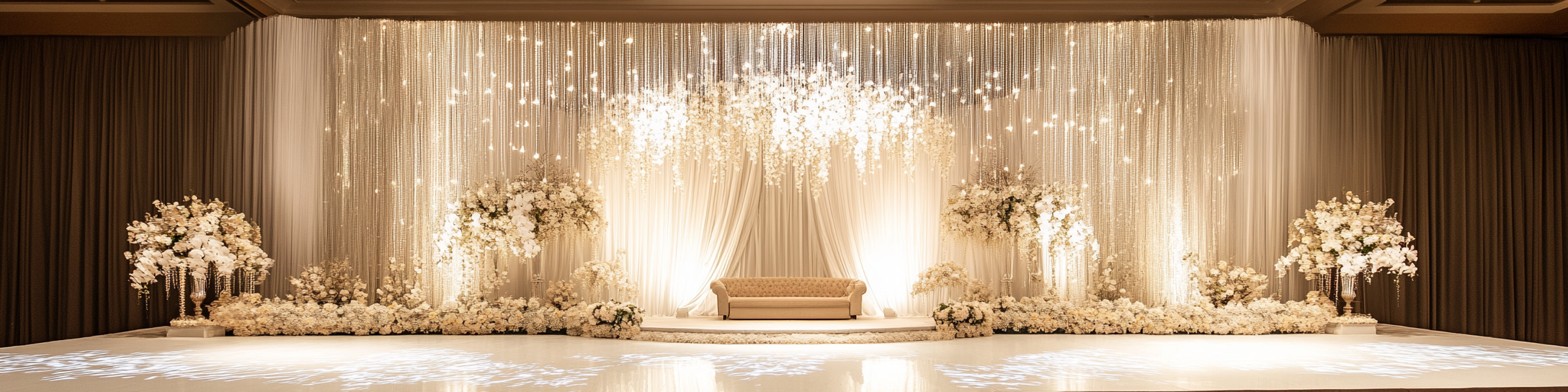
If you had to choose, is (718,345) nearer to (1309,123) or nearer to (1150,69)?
(1150,69)

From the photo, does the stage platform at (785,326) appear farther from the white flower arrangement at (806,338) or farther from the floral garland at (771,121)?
the floral garland at (771,121)

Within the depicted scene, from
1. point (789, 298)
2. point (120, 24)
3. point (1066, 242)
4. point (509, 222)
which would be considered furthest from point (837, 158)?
point (120, 24)

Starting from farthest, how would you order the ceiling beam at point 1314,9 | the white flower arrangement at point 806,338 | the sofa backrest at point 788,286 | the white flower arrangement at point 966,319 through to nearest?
the sofa backrest at point 788,286, the ceiling beam at point 1314,9, the white flower arrangement at point 966,319, the white flower arrangement at point 806,338

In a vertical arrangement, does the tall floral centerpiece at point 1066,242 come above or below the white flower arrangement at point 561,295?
above

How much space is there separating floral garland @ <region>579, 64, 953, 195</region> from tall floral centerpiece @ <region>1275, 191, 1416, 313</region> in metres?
3.57

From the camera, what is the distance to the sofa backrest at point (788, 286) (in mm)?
10180

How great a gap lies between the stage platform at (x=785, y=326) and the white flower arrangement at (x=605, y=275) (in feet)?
1.45

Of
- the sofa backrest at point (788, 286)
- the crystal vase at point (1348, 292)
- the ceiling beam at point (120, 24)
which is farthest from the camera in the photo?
the sofa backrest at point (788, 286)

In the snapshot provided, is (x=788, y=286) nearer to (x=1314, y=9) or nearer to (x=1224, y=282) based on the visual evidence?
(x=1224, y=282)

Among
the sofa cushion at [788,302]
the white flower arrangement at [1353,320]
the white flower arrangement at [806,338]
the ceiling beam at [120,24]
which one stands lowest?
the white flower arrangement at [806,338]

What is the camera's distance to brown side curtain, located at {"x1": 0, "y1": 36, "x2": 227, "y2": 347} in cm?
974

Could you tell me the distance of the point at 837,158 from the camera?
10430mm

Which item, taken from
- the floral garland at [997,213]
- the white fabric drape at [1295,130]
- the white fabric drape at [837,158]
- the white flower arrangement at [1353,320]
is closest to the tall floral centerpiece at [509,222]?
the white fabric drape at [837,158]

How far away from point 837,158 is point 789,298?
5.46 feet
